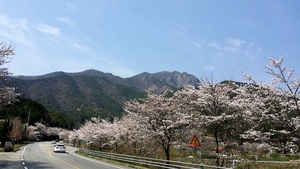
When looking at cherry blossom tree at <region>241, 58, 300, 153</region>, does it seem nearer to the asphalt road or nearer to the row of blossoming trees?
the row of blossoming trees

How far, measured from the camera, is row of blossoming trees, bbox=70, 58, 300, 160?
1194 cm

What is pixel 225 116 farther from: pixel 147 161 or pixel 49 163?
pixel 49 163

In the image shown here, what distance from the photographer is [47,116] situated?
160 m

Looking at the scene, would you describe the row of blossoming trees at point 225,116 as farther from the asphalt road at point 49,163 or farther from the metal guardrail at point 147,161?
the asphalt road at point 49,163

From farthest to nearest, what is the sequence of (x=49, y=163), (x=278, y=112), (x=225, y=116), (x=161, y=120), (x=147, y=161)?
(x=49, y=163)
(x=161, y=120)
(x=147, y=161)
(x=225, y=116)
(x=278, y=112)

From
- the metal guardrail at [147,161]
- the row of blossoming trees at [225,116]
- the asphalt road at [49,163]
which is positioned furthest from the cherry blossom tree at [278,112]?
the asphalt road at [49,163]

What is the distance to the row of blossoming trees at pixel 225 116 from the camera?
11.9m

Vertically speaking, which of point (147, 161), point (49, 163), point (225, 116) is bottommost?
point (49, 163)

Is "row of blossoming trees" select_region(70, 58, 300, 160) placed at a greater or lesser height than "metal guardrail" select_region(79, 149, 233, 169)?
greater

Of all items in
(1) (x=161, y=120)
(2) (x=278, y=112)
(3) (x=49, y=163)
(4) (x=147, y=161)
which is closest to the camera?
(2) (x=278, y=112)

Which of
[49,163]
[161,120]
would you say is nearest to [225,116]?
[161,120]

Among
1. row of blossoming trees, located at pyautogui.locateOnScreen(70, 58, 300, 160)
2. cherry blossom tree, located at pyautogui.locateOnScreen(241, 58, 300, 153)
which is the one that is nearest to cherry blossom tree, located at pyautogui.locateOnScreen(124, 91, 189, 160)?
row of blossoming trees, located at pyautogui.locateOnScreen(70, 58, 300, 160)

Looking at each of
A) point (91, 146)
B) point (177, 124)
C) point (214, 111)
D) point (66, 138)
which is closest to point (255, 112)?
point (214, 111)

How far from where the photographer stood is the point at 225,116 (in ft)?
65.2
